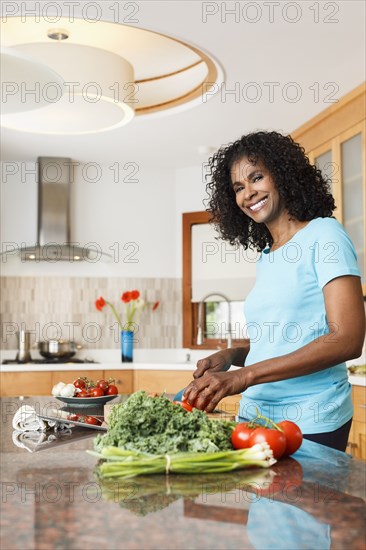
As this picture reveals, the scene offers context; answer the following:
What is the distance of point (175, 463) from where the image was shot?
1.05 metres

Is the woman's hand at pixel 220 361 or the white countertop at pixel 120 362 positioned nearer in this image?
the woman's hand at pixel 220 361

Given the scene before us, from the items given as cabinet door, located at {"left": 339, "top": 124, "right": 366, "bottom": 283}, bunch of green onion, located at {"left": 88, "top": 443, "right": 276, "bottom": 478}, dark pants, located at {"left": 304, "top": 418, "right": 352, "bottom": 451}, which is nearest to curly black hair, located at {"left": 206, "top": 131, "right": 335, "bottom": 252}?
dark pants, located at {"left": 304, "top": 418, "right": 352, "bottom": 451}

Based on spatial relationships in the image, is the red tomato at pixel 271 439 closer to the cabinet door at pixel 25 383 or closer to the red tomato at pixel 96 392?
the red tomato at pixel 96 392

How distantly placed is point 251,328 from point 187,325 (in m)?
3.79

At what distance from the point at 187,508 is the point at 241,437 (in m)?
0.28

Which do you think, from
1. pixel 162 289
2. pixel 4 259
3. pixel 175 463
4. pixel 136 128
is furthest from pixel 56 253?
pixel 175 463

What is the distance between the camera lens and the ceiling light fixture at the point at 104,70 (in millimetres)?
3547

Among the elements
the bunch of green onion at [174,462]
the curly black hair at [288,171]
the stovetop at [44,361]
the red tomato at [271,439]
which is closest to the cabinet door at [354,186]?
the curly black hair at [288,171]

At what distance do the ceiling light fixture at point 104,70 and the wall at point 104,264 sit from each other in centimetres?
141

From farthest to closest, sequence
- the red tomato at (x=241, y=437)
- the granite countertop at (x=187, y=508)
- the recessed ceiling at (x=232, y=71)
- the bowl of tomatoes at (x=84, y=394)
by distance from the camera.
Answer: the recessed ceiling at (x=232, y=71) → the bowl of tomatoes at (x=84, y=394) → the red tomato at (x=241, y=437) → the granite countertop at (x=187, y=508)

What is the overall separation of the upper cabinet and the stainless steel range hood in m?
2.02

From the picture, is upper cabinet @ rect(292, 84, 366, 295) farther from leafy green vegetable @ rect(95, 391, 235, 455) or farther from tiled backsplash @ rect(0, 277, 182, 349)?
leafy green vegetable @ rect(95, 391, 235, 455)

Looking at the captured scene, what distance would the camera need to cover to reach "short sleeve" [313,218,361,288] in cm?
148

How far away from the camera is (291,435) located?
1198 mm
